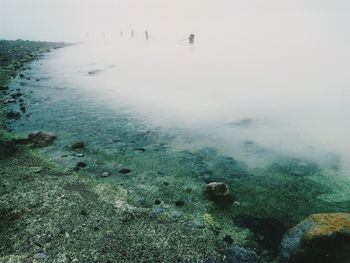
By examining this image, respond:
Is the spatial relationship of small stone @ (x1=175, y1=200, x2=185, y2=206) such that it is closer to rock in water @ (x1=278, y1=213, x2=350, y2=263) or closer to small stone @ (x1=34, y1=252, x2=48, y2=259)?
rock in water @ (x1=278, y1=213, x2=350, y2=263)

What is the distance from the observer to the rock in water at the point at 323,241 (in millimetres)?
4027

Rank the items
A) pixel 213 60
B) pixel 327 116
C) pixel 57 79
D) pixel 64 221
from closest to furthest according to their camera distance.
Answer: pixel 64 221 < pixel 327 116 < pixel 57 79 < pixel 213 60

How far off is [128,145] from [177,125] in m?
1.99

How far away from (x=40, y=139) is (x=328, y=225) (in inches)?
270

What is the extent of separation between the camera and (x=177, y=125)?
10078mm

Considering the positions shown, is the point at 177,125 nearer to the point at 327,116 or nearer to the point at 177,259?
the point at 327,116

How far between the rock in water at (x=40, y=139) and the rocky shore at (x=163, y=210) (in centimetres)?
5

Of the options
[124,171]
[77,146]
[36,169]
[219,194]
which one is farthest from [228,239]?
[77,146]

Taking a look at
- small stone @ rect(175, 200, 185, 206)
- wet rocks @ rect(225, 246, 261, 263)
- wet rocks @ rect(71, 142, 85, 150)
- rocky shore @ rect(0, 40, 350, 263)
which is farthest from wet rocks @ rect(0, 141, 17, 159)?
wet rocks @ rect(225, 246, 261, 263)

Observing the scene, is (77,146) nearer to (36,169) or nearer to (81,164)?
(81,164)

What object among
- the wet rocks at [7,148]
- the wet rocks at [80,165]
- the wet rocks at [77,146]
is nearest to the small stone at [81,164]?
the wet rocks at [80,165]

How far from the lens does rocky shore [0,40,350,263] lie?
456 cm

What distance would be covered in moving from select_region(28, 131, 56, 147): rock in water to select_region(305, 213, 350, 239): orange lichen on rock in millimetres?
6518

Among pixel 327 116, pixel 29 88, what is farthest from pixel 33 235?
pixel 29 88
